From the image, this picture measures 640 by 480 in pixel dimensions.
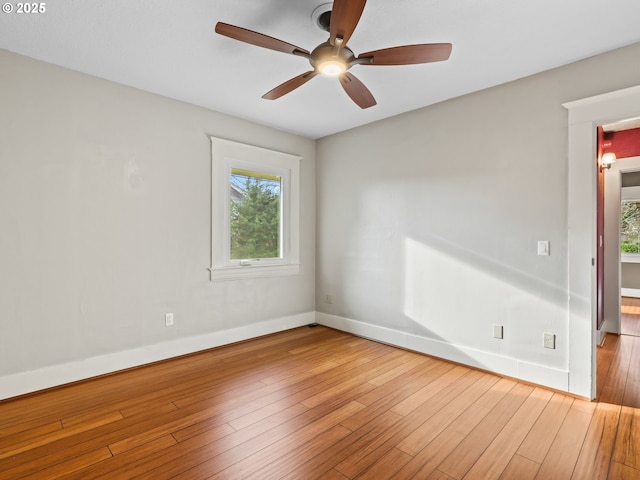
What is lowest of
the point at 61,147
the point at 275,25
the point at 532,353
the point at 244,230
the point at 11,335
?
the point at 532,353

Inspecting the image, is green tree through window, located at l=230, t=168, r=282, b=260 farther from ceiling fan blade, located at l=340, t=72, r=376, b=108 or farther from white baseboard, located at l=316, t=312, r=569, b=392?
ceiling fan blade, located at l=340, t=72, r=376, b=108

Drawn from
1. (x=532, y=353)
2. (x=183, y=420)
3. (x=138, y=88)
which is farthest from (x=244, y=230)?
(x=532, y=353)

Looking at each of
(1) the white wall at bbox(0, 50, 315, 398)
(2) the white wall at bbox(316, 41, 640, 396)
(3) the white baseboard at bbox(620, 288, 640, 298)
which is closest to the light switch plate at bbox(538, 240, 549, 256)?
(2) the white wall at bbox(316, 41, 640, 396)

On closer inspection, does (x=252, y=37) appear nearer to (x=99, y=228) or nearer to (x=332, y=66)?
(x=332, y=66)

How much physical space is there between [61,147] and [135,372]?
6.58 feet

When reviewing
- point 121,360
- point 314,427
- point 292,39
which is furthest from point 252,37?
point 121,360

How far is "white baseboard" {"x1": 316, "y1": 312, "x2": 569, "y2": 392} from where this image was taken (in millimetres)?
2678

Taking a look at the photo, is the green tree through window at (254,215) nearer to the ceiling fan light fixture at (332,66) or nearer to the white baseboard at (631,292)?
the ceiling fan light fixture at (332,66)

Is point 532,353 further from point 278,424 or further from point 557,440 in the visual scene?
point 278,424

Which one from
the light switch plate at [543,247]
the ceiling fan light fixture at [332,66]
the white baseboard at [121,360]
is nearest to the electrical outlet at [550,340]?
the light switch plate at [543,247]

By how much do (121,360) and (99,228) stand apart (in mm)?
1193

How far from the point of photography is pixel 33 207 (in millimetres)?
2566

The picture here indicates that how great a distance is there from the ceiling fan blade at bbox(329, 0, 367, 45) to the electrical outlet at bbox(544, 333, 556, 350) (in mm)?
2686

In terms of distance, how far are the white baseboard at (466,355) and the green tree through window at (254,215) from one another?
1.37 meters
